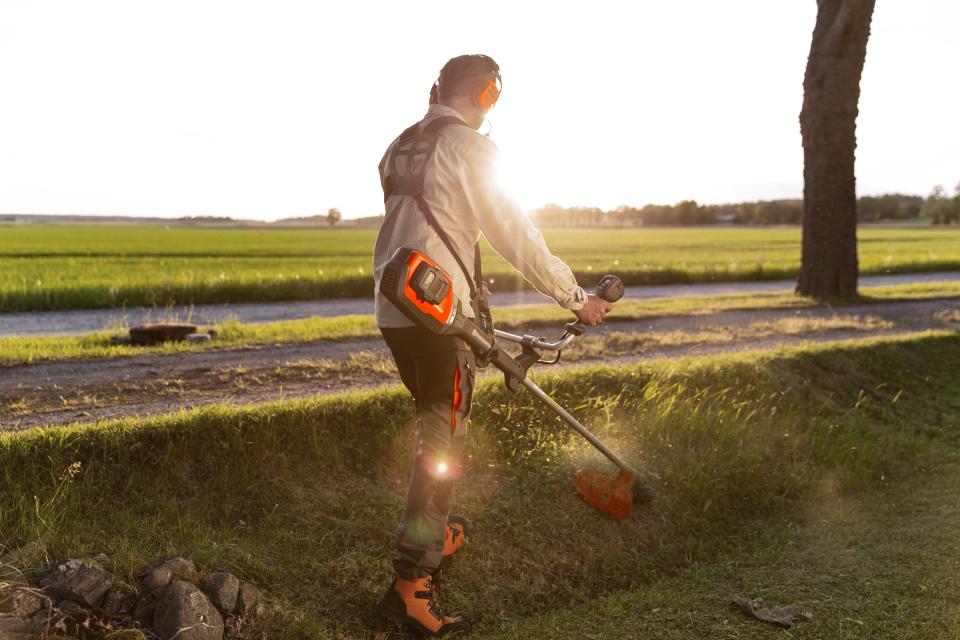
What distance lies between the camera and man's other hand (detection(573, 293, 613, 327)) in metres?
4.19

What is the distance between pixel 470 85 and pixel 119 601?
3.27 meters

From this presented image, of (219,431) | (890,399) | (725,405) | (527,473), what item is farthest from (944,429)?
(219,431)

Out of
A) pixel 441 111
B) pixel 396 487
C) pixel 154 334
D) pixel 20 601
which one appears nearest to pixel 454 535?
pixel 396 487

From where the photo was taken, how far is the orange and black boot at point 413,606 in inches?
166

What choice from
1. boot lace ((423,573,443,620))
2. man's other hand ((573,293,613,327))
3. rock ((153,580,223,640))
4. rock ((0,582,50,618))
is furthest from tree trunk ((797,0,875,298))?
rock ((0,582,50,618))

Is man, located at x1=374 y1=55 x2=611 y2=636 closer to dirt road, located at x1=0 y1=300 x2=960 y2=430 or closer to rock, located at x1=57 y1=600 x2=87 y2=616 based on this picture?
rock, located at x1=57 y1=600 x2=87 y2=616

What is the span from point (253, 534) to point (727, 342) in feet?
25.3

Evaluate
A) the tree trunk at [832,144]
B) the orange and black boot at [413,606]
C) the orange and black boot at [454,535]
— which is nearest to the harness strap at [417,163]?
the orange and black boot at [413,606]

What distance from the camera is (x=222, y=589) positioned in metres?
4.16

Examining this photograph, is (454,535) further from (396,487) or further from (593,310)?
(593,310)

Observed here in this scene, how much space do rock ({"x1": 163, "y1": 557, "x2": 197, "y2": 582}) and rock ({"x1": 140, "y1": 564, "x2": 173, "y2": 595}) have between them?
41mm

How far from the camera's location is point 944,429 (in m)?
8.47

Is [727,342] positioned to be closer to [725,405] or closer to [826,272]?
[725,405]

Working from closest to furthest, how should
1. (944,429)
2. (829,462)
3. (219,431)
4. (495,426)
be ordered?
(219,431) → (495,426) → (829,462) → (944,429)
